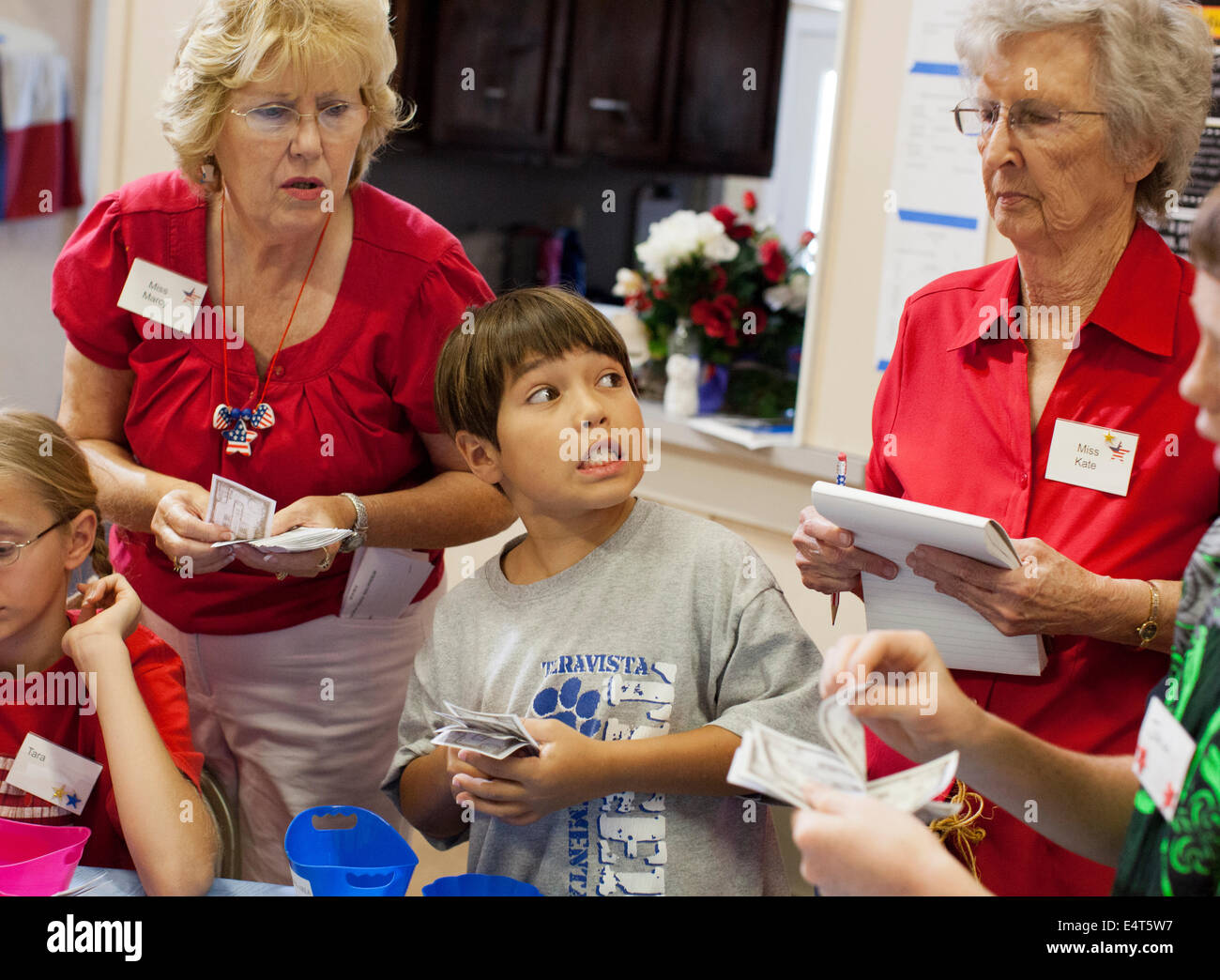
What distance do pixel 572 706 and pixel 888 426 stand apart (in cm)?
60

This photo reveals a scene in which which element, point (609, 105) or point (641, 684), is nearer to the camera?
point (641, 684)

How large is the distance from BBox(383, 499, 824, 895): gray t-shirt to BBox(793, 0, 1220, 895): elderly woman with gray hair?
145mm

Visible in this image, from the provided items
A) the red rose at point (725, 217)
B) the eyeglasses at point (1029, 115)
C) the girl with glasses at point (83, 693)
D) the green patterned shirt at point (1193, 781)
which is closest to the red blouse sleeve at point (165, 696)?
the girl with glasses at point (83, 693)

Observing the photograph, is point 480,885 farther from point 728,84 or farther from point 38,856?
point 728,84

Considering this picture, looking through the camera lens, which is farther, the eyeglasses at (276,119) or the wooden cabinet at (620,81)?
the wooden cabinet at (620,81)

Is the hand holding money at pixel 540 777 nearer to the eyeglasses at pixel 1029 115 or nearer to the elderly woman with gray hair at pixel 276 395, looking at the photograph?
the elderly woman with gray hair at pixel 276 395

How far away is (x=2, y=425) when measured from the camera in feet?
5.52

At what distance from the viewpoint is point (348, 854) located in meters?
1.44

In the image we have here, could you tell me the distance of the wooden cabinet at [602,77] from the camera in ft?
14.1

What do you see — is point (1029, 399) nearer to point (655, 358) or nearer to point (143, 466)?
point (143, 466)

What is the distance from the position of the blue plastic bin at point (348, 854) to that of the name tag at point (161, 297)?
859 millimetres

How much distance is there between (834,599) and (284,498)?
0.87 meters

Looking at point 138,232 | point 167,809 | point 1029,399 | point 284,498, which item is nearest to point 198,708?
point 284,498

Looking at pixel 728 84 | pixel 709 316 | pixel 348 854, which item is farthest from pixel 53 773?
pixel 728 84
